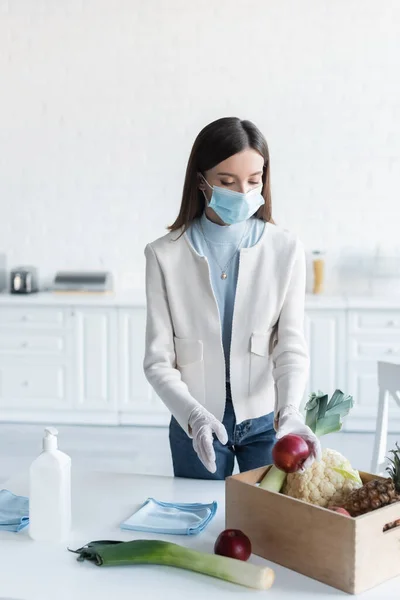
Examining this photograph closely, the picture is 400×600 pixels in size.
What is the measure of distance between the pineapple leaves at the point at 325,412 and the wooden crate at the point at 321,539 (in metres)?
0.20

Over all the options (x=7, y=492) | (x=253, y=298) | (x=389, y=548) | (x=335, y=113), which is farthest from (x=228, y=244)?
(x=335, y=113)

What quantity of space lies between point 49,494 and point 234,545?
0.33 meters

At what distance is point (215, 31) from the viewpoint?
472cm

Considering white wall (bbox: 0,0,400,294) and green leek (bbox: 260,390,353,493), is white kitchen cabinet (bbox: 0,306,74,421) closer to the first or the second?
white wall (bbox: 0,0,400,294)

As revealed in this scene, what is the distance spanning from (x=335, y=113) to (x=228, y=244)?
3.03m

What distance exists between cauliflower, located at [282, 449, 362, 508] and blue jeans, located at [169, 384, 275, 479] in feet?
1.54

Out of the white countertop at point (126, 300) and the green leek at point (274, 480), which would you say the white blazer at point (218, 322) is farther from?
the white countertop at point (126, 300)

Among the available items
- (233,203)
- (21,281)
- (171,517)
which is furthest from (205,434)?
(21,281)

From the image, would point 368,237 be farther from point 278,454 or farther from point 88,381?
point 278,454

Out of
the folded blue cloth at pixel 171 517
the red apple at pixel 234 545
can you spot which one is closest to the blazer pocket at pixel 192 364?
the folded blue cloth at pixel 171 517

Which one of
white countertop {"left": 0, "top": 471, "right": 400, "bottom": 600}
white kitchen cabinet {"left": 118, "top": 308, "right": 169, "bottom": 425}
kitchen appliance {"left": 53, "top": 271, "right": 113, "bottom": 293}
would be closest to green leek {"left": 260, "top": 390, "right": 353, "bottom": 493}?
white countertop {"left": 0, "top": 471, "right": 400, "bottom": 600}

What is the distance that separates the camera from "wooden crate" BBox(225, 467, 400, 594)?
1234 mm

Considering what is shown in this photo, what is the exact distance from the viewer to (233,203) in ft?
6.01

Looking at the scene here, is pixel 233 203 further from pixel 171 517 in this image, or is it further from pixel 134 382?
pixel 134 382
